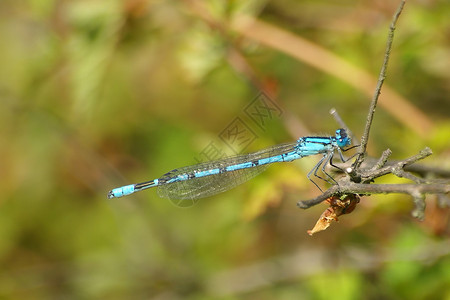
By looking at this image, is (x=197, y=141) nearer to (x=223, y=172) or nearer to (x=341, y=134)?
(x=223, y=172)

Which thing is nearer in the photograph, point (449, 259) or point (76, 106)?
point (449, 259)

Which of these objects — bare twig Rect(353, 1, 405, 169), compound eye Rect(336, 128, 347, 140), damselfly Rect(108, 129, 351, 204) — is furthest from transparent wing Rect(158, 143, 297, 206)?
bare twig Rect(353, 1, 405, 169)

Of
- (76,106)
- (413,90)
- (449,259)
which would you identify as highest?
(76,106)

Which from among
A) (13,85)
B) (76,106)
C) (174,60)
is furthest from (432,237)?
(13,85)

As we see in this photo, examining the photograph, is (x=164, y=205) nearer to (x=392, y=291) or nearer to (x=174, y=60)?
(x=174, y=60)

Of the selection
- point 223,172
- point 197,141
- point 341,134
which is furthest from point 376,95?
point 197,141

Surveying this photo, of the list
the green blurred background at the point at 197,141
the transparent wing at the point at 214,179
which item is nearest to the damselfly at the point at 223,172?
the transparent wing at the point at 214,179

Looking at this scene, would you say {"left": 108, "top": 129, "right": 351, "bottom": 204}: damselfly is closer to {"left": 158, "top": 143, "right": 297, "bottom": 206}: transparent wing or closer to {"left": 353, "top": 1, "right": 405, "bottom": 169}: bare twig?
{"left": 158, "top": 143, "right": 297, "bottom": 206}: transparent wing
